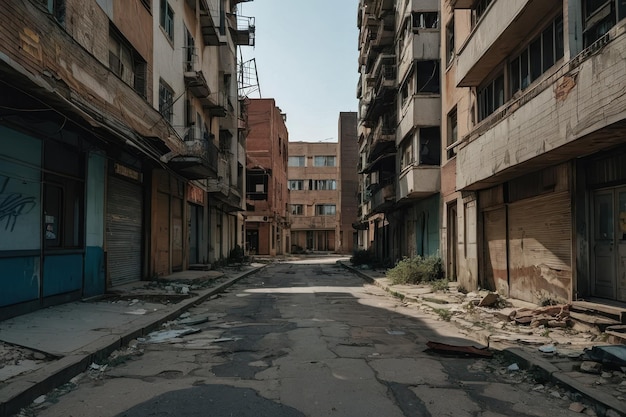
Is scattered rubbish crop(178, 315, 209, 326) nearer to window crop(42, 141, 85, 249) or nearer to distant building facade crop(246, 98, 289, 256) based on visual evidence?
window crop(42, 141, 85, 249)

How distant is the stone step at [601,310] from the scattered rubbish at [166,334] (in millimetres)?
6457

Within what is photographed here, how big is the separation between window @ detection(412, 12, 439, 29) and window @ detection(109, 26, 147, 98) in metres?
11.4

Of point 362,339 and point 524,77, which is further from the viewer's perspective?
point 524,77

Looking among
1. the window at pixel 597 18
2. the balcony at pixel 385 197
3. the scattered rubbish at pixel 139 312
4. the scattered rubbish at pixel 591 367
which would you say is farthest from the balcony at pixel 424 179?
the scattered rubbish at pixel 591 367

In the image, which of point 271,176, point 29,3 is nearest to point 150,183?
point 29,3

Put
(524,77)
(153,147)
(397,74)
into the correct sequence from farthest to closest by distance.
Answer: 1. (397,74)
2. (153,147)
3. (524,77)

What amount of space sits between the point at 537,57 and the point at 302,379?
8956 mm

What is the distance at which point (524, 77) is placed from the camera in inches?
460

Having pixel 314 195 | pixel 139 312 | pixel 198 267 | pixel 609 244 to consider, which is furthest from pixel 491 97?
pixel 314 195

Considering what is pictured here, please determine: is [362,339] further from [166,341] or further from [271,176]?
[271,176]

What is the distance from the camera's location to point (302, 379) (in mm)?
5547

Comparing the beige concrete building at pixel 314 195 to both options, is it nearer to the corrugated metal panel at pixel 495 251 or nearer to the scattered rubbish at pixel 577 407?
the corrugated metal panel at pixel 495 251

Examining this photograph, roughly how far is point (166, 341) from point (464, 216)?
10787mm

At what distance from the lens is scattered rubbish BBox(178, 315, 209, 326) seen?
31.8 feet
